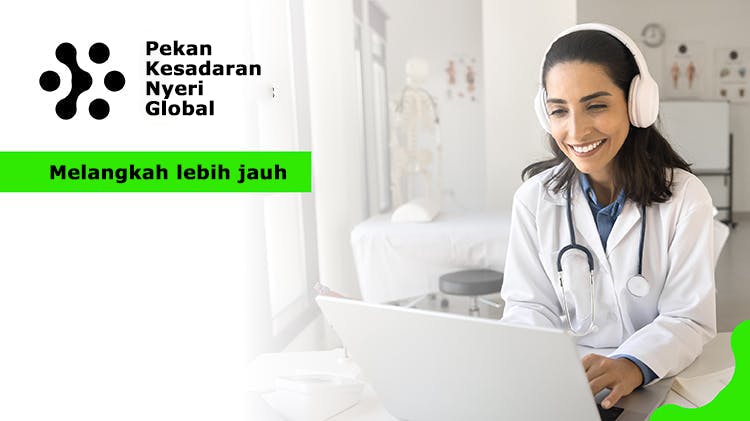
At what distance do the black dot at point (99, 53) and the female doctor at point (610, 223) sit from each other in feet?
3.70

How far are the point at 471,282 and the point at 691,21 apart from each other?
5.79 metres

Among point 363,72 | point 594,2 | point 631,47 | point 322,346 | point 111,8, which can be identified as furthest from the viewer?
point 594,2

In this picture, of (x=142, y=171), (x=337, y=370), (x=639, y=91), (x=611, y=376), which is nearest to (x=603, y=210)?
(x=639, y=91)

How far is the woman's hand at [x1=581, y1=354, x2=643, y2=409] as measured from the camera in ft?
3.06

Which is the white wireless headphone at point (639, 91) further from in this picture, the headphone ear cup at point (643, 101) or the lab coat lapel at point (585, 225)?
the lab coat lapel at point (585, 225)

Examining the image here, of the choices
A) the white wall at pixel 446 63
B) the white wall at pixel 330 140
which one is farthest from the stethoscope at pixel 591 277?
the white wall at pixel 446 63

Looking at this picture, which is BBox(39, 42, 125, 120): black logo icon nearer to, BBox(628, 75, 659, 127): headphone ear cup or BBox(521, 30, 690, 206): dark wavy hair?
BBox(521, 30, 690, 206): dark wavy hair

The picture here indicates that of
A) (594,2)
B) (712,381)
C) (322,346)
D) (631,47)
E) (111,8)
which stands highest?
(594,2)

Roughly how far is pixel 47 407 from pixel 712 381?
4.29 feet

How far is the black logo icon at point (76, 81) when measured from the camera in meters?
1.61

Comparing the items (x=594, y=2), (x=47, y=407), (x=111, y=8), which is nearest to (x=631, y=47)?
(x=111, y=8)

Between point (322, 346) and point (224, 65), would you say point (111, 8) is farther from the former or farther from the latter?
point (322, 346)

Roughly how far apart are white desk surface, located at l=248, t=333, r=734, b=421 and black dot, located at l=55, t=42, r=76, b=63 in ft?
2.94

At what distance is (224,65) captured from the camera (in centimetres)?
231
